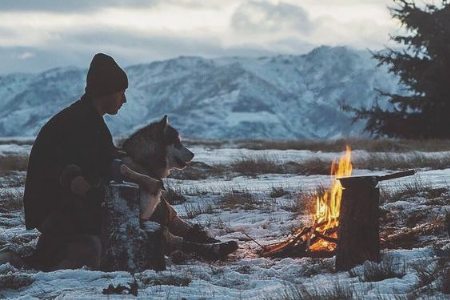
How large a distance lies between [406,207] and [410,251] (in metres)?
3.05

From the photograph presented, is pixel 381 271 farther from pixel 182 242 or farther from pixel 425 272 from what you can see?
pixel 182 242

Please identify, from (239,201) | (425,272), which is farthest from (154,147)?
(239,201)

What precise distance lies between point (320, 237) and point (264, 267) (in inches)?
42.5

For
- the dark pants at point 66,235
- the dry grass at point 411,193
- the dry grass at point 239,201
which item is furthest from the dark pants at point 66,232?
the dry grass at point 411,193

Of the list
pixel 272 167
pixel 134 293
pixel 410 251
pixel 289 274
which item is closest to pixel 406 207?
pixel 410 251

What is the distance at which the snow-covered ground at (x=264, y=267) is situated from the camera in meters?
6.19

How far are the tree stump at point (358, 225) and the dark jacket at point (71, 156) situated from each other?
2630mm

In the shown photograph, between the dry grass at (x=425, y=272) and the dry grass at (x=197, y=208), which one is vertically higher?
the dry grass at (x=425, y=272)

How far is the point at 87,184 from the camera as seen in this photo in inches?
299

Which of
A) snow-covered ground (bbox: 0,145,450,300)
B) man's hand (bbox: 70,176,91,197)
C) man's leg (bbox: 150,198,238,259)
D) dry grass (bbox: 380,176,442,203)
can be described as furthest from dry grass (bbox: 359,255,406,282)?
dry grass (bbox: 380,176,442,203)

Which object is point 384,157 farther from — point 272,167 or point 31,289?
point 31,289

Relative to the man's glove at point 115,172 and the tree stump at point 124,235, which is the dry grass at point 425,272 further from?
the man's glove at point 115,172

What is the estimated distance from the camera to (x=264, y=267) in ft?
26.1

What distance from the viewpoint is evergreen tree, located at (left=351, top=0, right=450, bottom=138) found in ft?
107
